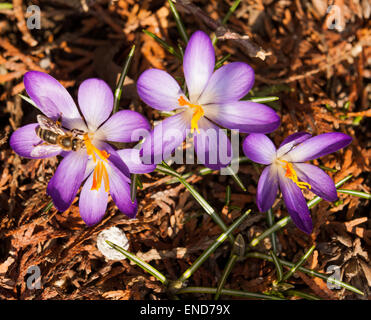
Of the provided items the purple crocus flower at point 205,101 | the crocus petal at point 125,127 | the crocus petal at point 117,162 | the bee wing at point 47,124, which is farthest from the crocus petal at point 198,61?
the bee wing at point 47,124

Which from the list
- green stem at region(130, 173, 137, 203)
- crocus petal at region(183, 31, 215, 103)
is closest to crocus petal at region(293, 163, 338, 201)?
crocus petal at region(183, 31, 215, 103)

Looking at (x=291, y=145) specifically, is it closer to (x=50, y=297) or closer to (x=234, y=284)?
(x=234, y=284)

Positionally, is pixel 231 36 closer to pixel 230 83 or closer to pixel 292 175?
pixel 230 83

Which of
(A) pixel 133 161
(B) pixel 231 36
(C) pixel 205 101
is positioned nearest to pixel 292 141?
(C) pixel 205 101

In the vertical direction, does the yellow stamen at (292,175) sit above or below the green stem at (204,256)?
above

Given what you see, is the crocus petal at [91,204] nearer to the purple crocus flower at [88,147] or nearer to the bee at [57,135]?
the purple crocus flower at [88,147]
